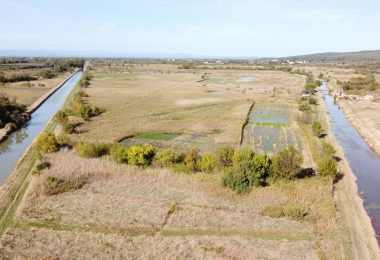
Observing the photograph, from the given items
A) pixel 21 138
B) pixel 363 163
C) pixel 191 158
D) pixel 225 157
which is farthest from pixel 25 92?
pixel 363 163

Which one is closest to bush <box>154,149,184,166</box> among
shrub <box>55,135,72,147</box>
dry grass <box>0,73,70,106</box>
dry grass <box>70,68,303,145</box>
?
dry grass <box>70,68,303,145</box>

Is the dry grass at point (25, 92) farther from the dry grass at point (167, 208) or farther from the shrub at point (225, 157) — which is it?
the shrub at point (225, 157)

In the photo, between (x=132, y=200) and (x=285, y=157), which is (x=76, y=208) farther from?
(x=285, y=157)

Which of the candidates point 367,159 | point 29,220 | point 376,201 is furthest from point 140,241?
point 367,159

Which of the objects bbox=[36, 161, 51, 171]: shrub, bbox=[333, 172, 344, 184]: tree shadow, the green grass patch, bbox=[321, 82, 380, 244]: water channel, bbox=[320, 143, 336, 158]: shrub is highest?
bbox=[320, 143, 336, 158]: shrub

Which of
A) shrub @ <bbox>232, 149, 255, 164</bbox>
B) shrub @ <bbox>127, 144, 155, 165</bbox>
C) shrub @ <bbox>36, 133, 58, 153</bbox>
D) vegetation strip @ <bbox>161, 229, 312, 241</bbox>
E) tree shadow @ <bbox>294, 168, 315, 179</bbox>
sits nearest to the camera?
vegetation strip @ <bbox>161, 229, 312, 241</bbox>

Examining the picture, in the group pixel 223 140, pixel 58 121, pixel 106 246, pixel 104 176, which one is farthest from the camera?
pixel 58 121

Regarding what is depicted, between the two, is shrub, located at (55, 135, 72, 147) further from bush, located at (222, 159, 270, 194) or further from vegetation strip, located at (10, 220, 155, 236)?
bush, located at (222, 159, 270, 194)

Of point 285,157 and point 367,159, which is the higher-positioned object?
point 285,157
